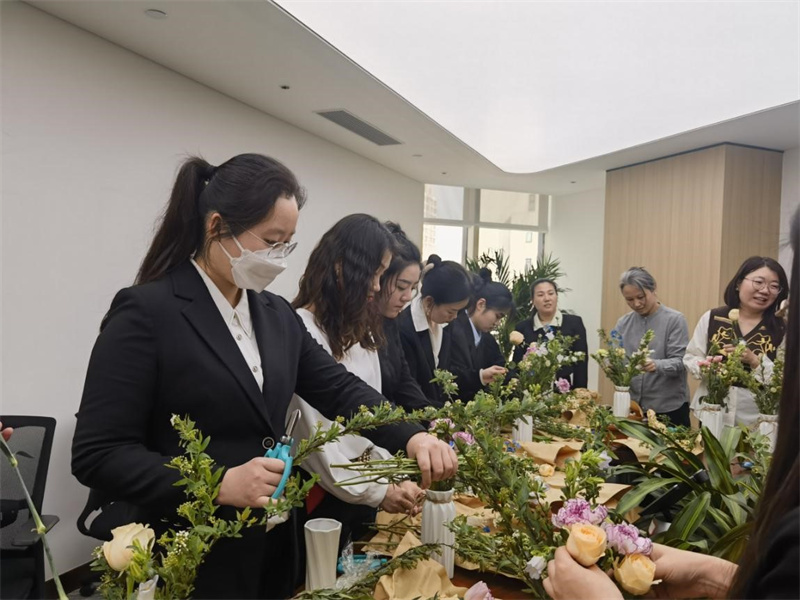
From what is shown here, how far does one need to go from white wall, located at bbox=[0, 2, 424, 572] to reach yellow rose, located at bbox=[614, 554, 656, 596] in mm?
3405

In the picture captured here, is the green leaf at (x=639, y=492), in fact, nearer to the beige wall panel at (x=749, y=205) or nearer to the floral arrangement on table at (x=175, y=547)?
the floral arrangement on table at (x=175, y=547)

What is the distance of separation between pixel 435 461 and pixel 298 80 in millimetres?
3968

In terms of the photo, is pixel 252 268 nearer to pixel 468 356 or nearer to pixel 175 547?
pixel 175 547

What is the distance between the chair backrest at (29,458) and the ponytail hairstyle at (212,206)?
1.55 m

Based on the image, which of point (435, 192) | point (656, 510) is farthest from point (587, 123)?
point (656, 510)

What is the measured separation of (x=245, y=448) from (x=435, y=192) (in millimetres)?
8718

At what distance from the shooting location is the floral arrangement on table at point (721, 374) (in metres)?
2.52

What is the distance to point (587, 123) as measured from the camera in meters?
6.84

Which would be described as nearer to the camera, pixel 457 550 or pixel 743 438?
pixel 457 550

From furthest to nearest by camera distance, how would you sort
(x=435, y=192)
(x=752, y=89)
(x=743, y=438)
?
(x=435, y=192)
(x=752, y=89)
(x=743, y=438)

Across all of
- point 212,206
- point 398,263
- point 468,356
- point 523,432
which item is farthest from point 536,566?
point 468,356

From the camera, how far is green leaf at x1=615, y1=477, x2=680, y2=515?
5.07ft

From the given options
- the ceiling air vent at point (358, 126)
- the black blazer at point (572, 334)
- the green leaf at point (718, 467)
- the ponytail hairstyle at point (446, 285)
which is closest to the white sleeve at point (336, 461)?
the green leaf at point (718, 467)

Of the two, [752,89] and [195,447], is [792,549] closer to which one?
[195,447]
